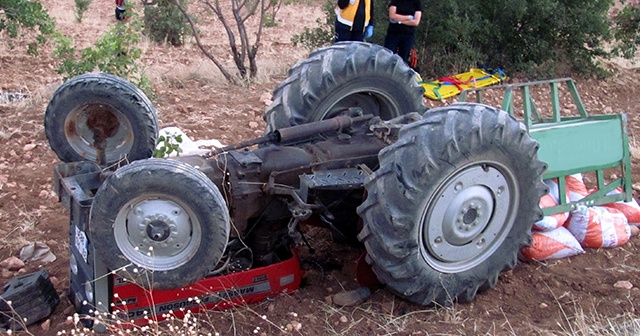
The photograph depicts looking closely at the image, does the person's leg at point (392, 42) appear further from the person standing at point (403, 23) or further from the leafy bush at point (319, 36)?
the leafy bush at point (319, 36)

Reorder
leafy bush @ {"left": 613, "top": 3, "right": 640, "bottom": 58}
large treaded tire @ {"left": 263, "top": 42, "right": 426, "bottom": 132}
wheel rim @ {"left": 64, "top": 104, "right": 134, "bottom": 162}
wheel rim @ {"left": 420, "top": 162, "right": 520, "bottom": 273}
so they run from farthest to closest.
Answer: leafy bush @ {"left": 613, "top": 3, "right": 640, "bottom": 58}, large treaded tire @ {"left": 263, "top": 42, "right": 426, "bottom": 132}, wheel rim @ {"left": 64, "top": 104, "right": 134, "bottom": 162}, wheel rim @ {"left": 420, "top": 162, "right": 520, "bottom": 273}

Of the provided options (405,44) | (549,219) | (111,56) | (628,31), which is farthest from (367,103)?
(628,31)

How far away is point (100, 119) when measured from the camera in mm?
4723

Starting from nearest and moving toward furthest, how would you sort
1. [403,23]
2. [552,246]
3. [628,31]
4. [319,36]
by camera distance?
[552,246]
[403,23]
[319,36]
[628,31]

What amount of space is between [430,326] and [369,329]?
1.19ft

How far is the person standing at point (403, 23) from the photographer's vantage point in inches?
394

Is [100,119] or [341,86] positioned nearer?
[100,119]

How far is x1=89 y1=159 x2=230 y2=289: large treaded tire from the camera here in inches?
144

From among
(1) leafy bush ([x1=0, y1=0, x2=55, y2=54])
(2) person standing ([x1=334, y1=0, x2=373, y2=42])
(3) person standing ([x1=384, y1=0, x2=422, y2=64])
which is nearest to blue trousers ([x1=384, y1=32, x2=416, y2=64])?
(3) person standing ([x1=384, y1=0, x2=422, y2=64])

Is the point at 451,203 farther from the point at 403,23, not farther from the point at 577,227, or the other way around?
the point at 403,23

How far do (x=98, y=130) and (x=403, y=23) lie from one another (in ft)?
20.3

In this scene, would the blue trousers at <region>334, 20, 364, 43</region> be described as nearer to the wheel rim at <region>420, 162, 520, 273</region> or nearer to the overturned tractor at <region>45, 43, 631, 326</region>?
the overturned tractor at <region>45, 43, 631, 326</region>

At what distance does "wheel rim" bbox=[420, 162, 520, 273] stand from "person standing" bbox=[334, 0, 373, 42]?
5.68m

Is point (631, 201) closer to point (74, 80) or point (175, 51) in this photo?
point (74, 80)
